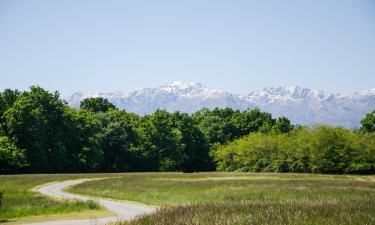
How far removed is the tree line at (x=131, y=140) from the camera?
316ft

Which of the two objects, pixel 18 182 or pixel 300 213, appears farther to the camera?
pixel 18 182

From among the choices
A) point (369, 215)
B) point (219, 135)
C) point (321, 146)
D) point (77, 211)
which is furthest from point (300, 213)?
point (219, 135)

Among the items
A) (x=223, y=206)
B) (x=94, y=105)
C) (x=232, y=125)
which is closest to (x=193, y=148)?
(x=232, y=125)

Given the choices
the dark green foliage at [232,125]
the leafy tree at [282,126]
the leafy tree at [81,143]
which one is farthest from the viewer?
the dark green foliage at [232,125]

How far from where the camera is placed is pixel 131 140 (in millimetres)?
122875

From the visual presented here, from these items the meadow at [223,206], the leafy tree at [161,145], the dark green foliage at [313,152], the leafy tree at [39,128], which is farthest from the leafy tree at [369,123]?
the meadow at [223,206]

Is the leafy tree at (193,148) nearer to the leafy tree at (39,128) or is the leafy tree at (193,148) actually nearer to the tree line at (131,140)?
the tree line at (131,140)

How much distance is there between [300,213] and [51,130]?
307ft

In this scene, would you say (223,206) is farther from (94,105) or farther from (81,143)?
(94,105)

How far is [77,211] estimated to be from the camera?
3362cm

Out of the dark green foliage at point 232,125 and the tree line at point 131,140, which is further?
the dark green foliage at point 232,125

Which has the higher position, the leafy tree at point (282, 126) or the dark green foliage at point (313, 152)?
the leafy tree at point (282, 126)

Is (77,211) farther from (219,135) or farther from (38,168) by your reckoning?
(219,135)

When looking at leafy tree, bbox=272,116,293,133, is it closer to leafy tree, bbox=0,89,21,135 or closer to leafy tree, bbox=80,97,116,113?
leafy tree, bbox=80,97,116,113
